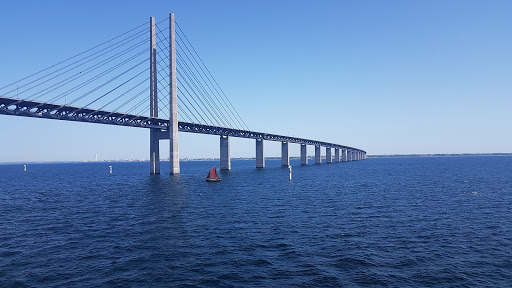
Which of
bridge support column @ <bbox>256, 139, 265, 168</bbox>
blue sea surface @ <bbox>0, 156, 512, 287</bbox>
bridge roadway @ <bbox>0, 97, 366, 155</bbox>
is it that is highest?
bridge roadway @ <bbox>0, 97, 366, 155</bbox>

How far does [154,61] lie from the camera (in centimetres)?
9075

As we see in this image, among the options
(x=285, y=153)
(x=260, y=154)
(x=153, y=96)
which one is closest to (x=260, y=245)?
(x=153, y=96)

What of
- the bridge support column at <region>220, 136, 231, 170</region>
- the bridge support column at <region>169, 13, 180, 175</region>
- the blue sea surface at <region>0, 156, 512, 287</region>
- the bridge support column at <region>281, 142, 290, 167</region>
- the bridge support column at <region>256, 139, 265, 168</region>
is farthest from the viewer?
the bridge support column at <region>281, 142, 290, 167</region>

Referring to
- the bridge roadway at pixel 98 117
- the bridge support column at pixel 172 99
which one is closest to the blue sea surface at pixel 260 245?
the bridge roadway at pixel 98 117

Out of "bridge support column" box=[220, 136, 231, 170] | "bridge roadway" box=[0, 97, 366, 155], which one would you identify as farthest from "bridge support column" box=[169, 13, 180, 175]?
"bridge support column" box=[220, 136, 231, 170]

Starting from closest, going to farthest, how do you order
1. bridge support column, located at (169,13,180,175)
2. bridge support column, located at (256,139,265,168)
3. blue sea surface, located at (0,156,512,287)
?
blue sea surface, located at (0,156,512,287), bridge support column, located at (169,13,180,175), bridge support column, located at (256,139,265,168)

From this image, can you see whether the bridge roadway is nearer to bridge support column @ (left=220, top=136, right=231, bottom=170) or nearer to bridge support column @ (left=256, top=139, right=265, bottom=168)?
bridge support column @ (left=220, top=136, right=231, bottom=170)

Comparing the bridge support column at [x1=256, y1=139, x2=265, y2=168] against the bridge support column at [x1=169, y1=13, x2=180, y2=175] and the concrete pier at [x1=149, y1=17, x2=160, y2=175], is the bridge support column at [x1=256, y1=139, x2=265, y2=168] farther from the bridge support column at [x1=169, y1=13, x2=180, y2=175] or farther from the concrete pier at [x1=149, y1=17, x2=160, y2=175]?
the bridge support column at [x1=169, y1=13, x2=180, y2=175]

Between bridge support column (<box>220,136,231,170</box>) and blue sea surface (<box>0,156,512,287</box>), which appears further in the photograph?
bridge support column (<box>220,136,231,170</box>)

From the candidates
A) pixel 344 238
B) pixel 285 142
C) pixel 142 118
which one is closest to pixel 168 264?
pixel 344 238

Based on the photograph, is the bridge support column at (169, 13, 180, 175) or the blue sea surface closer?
the blue sea surface

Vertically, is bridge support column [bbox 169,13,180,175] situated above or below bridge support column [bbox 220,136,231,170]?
above

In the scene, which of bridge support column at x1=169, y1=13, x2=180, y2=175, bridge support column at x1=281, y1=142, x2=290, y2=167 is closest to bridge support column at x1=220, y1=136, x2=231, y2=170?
bridge support column at x1=169, y1=13, x2=180, y2=175

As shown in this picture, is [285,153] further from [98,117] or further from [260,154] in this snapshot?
[98,117]
